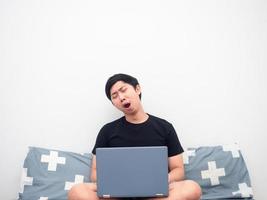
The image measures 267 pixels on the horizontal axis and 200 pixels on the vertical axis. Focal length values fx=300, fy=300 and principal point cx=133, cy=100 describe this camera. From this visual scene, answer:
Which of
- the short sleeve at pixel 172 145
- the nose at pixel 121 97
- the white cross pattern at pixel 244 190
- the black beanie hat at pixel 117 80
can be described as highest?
the black beanie hat at pixel 117 80

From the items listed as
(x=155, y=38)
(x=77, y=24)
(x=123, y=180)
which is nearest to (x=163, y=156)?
(x=123, y=180)

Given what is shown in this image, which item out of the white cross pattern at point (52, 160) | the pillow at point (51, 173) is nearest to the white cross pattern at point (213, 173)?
the pillow at point (51, 173)

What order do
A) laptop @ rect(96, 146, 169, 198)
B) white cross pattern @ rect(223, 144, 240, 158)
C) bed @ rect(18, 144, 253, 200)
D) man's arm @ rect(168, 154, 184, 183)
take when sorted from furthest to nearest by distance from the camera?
white cross pattern @ rect(223, 144, 240, 158), bed @ rect(18, 144, 253, 200), man's arm @ rect(168, 154, 184, 183), laptop @ rect(96, 146, 169, 198)

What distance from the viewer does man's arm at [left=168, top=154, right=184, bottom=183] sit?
4.78 feet

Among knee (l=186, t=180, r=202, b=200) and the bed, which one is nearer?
knee (l=186, t=180, r=202, b=200)

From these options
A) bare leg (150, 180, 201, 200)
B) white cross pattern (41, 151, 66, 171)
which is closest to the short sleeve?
bare leg (150, 180, 201, 200)

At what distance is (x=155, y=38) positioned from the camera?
1754 millimetres

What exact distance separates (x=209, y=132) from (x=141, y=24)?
745 mm

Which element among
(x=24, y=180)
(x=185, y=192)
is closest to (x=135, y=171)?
(x=185, y=192)

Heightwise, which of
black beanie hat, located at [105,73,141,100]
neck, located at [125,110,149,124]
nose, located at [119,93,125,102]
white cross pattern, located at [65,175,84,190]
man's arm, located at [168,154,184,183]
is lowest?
white cross pattern, located at [65,175,84,190]

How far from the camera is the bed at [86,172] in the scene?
5.13 feet

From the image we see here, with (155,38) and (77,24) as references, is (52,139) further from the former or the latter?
(155,38)

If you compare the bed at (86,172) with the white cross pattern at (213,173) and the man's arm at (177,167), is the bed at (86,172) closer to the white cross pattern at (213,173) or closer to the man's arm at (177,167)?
the white cross pattern at (213,173)

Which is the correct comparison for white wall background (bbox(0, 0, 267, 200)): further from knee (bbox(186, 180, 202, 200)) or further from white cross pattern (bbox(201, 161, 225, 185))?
knee (bbox(186, 180, 202, 200))
